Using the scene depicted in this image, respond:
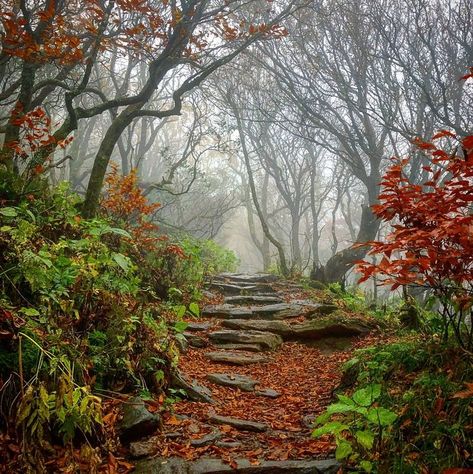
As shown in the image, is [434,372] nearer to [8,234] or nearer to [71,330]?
[71,330]

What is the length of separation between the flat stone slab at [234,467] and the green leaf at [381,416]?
39 centimetres

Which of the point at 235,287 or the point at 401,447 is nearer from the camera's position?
the point at 401,447

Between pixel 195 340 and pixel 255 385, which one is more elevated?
pixel 195 340

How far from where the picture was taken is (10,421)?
7.37ft

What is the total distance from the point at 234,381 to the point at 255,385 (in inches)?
8.8

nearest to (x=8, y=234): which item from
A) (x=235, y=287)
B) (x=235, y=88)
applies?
(x=235, y=287)

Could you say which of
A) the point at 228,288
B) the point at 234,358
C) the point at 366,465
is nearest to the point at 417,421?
the point at 366,465

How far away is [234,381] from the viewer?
4117 mm

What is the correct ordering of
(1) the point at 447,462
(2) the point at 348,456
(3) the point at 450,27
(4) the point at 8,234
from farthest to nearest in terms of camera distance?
(3) the point at 450,27 < (4) the point at 8,234 < (2) the point at 348,456 < (1) the point at 447,462

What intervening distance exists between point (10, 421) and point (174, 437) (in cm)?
104

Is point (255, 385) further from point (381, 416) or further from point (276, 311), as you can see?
point (276, 311)

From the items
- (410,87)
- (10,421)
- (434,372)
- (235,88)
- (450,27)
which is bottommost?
(10,421)

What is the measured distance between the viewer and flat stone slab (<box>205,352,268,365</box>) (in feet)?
15.9

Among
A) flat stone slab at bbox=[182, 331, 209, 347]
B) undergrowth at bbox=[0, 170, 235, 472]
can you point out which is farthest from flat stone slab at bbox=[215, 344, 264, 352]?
undergrowth at bbox=[0, 170, 235, 472]
